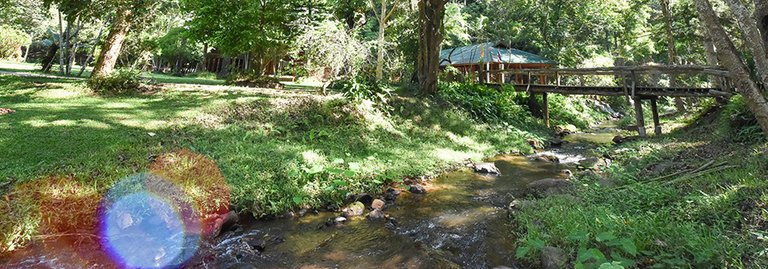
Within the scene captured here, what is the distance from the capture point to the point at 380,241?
5.73 meters

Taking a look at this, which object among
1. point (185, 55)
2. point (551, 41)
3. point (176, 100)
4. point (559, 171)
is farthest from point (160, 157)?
point (185, 55)

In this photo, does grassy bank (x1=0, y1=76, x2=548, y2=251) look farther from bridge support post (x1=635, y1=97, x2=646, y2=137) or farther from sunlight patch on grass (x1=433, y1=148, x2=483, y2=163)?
bridge support post (x1=635, y1=97, x2=646, y2=137)

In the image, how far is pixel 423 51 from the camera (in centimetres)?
1622

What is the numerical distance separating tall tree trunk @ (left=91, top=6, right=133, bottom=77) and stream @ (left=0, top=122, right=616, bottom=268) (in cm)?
1079

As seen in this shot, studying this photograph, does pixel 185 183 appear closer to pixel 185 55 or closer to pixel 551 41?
pixel 551 41

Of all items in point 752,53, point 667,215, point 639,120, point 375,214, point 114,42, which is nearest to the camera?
point 667,215

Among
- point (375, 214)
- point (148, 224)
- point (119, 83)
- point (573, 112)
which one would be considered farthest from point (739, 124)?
point (119, 83)

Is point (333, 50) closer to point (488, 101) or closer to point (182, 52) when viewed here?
point (488, 101)

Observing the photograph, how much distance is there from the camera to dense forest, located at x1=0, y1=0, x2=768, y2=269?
486cm

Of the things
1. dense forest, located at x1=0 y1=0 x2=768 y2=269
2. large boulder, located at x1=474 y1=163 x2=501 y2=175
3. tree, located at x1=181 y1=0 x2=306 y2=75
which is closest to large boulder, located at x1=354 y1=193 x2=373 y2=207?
dense forest, located at x1=0 y1=0 x2=768 y2=269

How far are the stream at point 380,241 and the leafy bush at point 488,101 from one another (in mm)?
8571

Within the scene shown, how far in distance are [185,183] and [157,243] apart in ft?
4.49

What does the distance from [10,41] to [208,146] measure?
145ft

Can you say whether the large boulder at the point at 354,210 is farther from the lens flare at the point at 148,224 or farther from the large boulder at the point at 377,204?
the lens flare at the point at 148,224
